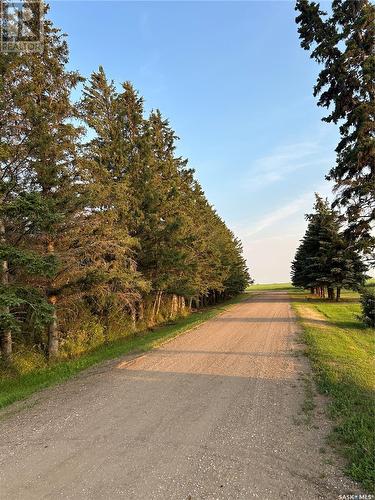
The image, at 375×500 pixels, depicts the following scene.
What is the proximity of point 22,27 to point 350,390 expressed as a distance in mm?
14601

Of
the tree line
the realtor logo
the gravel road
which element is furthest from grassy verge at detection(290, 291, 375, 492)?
the realtor logo

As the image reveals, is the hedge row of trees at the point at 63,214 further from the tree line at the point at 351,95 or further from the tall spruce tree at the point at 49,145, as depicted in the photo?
the tree line at the point at 351,95

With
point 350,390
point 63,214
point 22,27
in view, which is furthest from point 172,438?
point 22,27

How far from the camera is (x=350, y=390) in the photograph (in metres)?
6.17

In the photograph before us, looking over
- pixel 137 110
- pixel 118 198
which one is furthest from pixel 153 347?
pixel 137 110

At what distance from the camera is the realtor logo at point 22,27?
990 centimetres

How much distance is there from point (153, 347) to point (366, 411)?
7.51 metres

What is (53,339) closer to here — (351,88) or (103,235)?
(103,235)

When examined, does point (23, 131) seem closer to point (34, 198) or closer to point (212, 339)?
point (34, 198)

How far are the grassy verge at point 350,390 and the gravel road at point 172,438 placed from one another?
0.24 metres

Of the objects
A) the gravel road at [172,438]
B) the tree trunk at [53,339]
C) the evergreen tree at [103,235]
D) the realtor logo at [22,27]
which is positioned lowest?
the gravel road at [172,438]

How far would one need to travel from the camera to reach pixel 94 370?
29.6 ft

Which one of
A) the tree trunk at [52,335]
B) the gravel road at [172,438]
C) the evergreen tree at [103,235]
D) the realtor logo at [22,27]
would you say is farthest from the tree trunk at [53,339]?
the realtor logo at [22,27]

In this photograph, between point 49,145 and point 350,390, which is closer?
point 350,390
